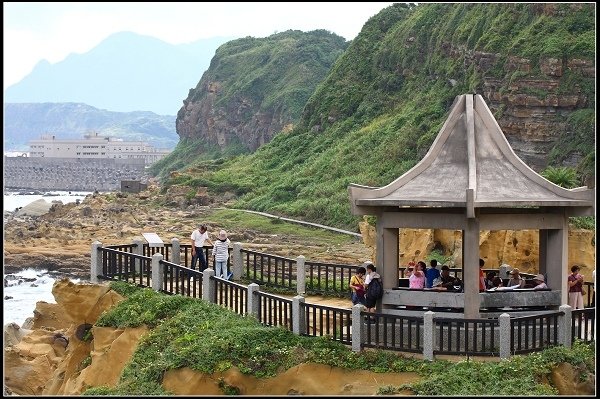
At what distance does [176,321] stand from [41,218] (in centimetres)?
6465

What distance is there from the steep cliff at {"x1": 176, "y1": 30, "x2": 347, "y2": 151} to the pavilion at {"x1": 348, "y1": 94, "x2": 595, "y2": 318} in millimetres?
109580

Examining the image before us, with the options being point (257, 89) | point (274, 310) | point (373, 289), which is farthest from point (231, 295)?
point (257, 89)

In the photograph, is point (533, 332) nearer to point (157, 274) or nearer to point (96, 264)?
point (157, 274)

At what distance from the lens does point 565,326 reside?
1762cm

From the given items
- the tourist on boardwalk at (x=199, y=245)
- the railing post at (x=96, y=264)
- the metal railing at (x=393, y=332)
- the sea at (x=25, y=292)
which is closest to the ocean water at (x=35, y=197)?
the sea at (x=25, y=292)

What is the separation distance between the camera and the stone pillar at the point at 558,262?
1891 centimetres

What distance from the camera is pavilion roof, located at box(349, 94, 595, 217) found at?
17938 mm

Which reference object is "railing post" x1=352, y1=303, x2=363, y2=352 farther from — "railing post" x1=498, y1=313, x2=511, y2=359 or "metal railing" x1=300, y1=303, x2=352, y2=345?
"railing post" x1=498, y1=313, x2=511, y2=359

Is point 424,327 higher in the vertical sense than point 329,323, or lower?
higher

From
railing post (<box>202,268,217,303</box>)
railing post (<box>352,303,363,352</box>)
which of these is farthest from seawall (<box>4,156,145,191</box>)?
railing post (<box>352,303,363,352</box>)

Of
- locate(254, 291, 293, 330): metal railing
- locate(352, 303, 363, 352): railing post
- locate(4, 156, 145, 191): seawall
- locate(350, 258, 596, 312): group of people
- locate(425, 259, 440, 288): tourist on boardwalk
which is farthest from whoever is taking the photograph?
locate(4, 156, 145, 191): seawall

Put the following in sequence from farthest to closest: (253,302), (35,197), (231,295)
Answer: (35,197), (231,295), (253,302)

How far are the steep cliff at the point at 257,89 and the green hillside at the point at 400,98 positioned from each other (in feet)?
100

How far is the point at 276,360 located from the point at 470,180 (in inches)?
169
